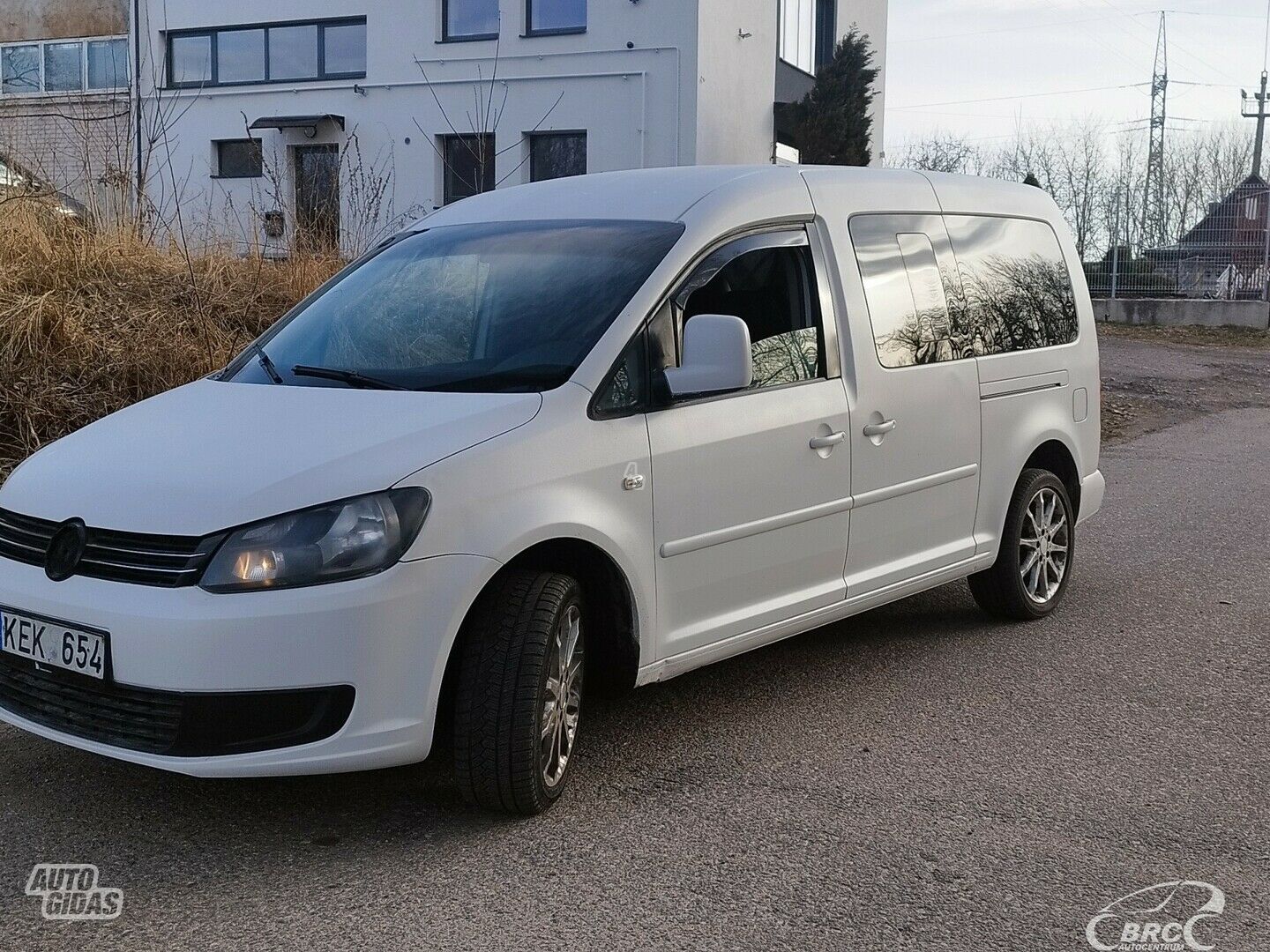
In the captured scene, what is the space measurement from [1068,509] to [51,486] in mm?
4369

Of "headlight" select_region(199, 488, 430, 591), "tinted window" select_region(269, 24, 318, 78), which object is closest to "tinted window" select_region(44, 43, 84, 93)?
"tinted window" select_region(269, 24, 318, 78)

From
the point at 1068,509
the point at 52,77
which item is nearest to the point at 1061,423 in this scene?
the point at 1068,509

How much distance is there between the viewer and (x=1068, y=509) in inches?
252

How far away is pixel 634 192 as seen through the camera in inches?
195

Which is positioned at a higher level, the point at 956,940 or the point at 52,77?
the point at 52,77

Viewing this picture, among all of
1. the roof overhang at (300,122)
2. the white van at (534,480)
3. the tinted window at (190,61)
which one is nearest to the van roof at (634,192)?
the white van at (534,480)

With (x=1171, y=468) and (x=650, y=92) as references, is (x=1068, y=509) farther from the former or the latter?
(x=650, y=92)

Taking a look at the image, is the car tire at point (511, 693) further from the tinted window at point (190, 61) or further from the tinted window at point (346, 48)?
the tinted window at point (190, 61)

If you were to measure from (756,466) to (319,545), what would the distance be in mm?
1571

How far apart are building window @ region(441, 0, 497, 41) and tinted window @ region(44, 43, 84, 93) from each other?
30.3ft

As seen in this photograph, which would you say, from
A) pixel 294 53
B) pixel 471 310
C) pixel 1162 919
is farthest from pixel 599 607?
pixel 294 53

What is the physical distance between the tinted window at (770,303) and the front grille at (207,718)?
170 cm

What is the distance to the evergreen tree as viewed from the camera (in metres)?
28.7

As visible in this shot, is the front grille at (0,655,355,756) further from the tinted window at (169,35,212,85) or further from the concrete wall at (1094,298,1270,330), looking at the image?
the tinted window at (169,35,212,85)
